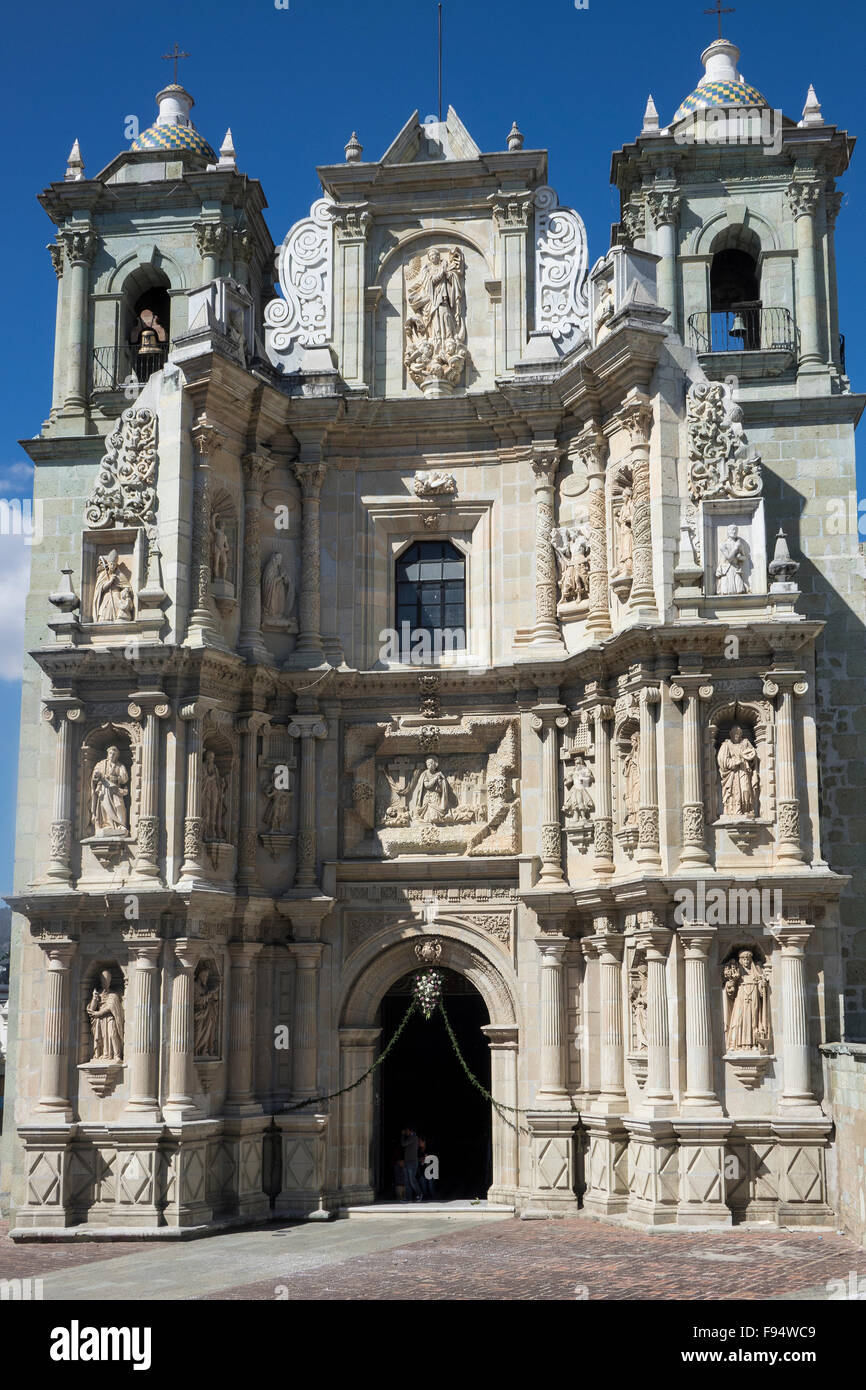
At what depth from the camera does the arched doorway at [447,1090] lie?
101ft

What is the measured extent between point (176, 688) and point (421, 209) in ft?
33.4

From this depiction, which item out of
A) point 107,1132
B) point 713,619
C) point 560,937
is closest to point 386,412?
point 713,619

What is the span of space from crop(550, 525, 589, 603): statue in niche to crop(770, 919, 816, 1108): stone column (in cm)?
676

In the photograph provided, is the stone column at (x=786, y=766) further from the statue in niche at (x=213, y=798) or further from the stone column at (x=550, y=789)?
the statue in niche at (x=213, y=798)

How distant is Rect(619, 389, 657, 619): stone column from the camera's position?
86.9ft

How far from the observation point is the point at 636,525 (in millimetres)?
26875

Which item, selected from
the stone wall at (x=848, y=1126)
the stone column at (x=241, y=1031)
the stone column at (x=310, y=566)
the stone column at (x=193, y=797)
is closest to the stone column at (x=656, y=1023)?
the stone wall at (x=848, y=1126)

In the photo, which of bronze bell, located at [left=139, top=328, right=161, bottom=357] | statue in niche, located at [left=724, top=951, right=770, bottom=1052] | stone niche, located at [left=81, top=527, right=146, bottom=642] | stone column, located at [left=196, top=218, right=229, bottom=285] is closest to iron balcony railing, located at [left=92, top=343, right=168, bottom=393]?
bronze bell, located at [left=139, top=328, right=161, bottom=357]

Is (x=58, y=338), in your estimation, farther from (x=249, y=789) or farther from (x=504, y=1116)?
(x=504, y=1116)

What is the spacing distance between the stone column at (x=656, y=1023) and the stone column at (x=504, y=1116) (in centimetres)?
284

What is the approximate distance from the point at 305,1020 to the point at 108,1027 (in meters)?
3.34

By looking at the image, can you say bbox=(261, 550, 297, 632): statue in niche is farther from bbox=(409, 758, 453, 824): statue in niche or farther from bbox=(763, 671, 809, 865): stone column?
bbox=(763, 671, 809, 865): stone column

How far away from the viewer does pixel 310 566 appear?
1137 inches
